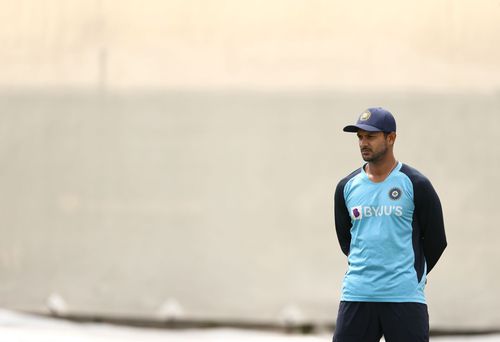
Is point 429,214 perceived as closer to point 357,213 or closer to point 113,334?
point 357,213

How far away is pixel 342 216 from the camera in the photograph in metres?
5.00

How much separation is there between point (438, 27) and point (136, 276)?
3267 mm

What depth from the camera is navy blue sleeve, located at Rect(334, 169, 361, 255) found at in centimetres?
495

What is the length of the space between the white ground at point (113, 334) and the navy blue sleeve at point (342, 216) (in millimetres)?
3247

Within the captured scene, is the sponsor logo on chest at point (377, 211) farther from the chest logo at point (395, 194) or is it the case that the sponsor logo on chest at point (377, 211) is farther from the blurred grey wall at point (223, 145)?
the blurred grey wall at point (223, 145)

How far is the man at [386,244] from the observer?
4.68 meters

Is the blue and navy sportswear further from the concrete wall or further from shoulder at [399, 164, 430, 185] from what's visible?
the concrete wall

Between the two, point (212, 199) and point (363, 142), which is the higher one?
point (363, 142)

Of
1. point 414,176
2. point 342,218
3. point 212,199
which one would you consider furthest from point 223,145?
point 414,176

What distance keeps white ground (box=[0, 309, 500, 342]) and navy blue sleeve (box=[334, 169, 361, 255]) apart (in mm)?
3247

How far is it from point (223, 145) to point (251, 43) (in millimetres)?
888

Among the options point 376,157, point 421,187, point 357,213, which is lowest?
point 357,213

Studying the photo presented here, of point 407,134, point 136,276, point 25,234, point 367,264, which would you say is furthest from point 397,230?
point 25,234

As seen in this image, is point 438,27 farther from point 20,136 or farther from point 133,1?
point 20,136
